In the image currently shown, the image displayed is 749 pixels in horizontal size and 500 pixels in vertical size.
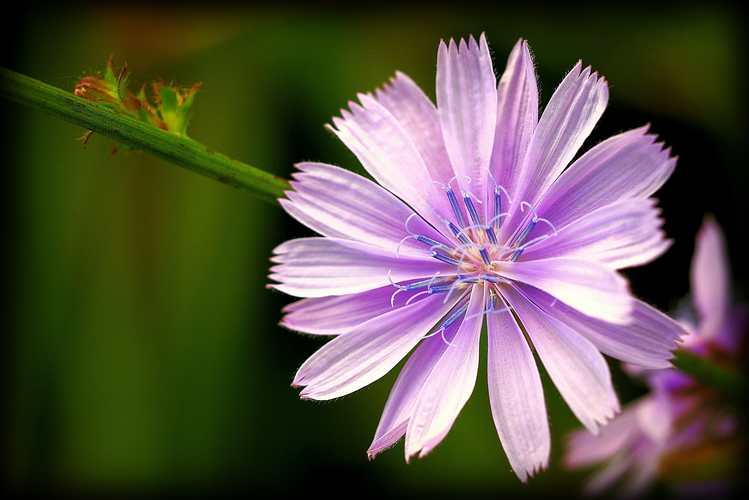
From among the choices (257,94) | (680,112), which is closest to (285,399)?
(257,94)

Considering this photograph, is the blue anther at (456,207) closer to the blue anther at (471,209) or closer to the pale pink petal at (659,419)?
the blue anther at (471,209)

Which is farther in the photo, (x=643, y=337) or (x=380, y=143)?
(x=380, y=143)

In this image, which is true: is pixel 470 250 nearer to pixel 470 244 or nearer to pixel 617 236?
pixel 470 244

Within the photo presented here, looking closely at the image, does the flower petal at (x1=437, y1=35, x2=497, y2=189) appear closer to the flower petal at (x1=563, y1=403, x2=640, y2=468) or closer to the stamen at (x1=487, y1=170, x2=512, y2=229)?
the stamen at (x1=487, y1=170, x2=512, y2=229)

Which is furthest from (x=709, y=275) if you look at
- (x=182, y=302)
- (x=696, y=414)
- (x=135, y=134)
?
(x=182, y=302)

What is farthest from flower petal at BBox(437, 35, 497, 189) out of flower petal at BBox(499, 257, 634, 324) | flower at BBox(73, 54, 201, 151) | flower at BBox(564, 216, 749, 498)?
flower at BBox(564, 216, 749, 498)

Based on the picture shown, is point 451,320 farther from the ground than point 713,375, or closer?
farther from the ground

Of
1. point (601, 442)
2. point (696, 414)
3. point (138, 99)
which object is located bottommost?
point (601, 442)
